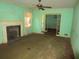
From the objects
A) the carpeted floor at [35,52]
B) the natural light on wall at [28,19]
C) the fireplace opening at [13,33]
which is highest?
the natural light on wall at [28,19]

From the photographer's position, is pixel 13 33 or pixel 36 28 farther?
pixel 36 28

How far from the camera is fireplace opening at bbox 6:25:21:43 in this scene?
5813 millimetres

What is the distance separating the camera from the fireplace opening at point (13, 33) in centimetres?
581

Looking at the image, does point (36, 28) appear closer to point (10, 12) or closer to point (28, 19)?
point (28, 19)

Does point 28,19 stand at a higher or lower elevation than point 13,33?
higher

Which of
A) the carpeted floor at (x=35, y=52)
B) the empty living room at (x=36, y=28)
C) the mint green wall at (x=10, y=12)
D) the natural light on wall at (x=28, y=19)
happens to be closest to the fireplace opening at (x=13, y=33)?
the empty living room at (x=36, y=28)

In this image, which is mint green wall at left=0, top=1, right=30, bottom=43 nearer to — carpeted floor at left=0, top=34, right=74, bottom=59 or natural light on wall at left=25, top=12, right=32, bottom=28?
natural light on wall at left=25, top=12, right=32, bottom=28

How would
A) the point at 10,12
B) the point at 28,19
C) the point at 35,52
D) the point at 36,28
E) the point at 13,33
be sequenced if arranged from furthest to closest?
the point at 36,28 < the point at 28,19 < the point at 13,33 < the point at 10,12 < the point at 35,52

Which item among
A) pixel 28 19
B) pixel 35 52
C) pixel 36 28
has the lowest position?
pixel 35 52

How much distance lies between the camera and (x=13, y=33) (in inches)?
249

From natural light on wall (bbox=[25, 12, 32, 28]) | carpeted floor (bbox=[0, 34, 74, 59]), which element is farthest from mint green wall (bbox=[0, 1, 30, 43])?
carpeted floor (bbox=[0, 34, 74, 59])

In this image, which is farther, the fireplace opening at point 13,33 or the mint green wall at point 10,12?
the fireplace opening at point 13,33

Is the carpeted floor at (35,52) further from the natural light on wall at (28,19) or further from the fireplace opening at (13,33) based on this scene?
the natural light on wall at (28,19)

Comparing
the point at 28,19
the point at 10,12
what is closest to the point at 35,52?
the point at 10,12
